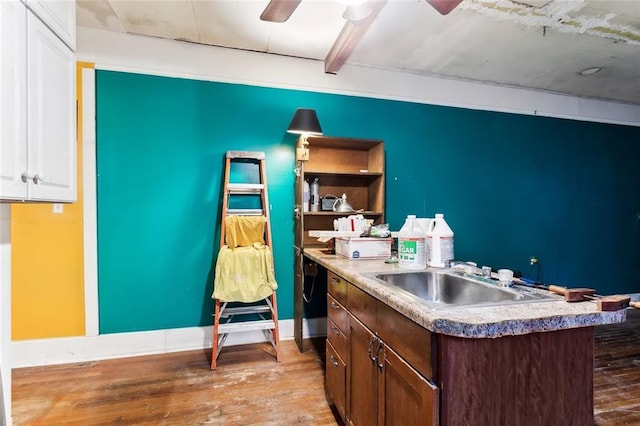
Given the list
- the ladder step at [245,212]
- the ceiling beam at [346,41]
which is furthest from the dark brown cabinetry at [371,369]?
the ceiling beam at [346,41]

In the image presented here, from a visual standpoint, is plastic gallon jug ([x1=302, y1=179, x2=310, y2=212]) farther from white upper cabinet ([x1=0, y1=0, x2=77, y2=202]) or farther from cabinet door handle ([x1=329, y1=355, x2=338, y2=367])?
white upper cabinet ([x1=0, y1=0, x2=77, y2=202])

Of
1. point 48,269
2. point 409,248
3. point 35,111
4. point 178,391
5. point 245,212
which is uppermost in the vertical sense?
point 35,111

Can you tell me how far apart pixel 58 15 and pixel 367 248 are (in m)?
1.98

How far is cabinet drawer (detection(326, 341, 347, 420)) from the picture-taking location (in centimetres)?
148

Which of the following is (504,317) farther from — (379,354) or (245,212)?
(245,212)

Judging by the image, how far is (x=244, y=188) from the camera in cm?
246

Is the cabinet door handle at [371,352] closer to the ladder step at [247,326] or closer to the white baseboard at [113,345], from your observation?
the ladder step at [247,326]

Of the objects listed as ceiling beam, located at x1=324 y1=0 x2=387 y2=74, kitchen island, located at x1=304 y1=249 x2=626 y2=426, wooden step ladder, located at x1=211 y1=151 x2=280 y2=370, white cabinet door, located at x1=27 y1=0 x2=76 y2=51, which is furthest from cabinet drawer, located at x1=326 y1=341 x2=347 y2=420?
white cabinet door, located at x1=27 y1=0 x2=76 y2=51

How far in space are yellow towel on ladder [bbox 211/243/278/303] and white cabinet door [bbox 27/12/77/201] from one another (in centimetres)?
99

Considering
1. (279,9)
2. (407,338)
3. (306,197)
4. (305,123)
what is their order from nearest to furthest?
(407,338), (279,9), (305,123), (306,197)

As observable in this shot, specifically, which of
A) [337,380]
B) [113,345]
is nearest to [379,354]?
[337,380]

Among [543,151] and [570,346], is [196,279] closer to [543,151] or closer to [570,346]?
[570,346]

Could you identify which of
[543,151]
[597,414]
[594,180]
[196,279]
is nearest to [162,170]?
[196,279]

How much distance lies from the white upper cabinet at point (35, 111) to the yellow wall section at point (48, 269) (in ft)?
3.13
